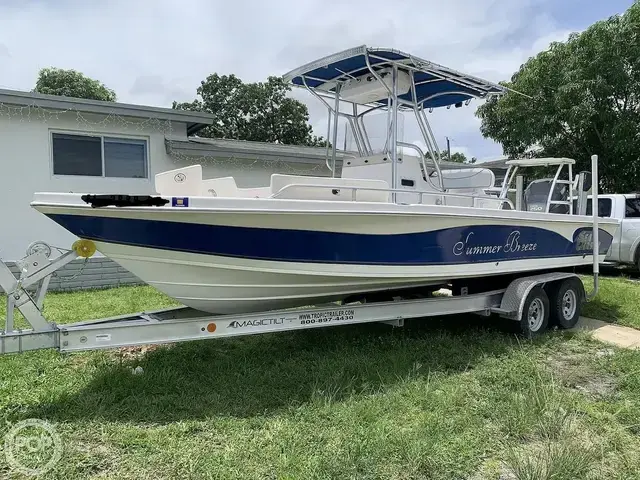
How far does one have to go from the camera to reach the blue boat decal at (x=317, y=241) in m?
3.61

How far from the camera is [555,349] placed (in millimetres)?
5266

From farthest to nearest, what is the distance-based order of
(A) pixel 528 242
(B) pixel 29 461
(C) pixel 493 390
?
(A) pixel 528 242, (C) pixel 493 390, (B) pixel 29 461

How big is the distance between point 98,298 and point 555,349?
6.13 metres

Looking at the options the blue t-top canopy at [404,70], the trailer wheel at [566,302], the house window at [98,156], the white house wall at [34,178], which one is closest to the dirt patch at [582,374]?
the trailer wheel at [566,302]

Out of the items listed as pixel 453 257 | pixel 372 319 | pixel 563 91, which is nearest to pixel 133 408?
pixel 372 319

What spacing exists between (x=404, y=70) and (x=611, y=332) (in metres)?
3.88

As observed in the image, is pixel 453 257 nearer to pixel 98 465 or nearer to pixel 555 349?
pixel 555 349

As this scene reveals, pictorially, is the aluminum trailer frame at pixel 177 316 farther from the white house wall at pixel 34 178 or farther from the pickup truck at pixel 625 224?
the pickup truck at pixel 625 224

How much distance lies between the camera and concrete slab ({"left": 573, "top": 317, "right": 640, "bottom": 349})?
559 cm

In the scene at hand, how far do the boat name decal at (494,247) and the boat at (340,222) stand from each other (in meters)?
0.02

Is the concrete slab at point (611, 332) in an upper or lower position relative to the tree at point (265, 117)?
lower

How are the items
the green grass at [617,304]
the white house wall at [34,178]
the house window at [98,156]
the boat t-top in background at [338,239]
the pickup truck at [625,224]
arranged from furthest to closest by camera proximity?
the pickup truck at [625,224]
the house window at [98,156]
the white house wall at [34,178]
the green grass at [617,304]
the boat t-top in background at [338,239]

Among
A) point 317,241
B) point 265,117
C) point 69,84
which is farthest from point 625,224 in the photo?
point 69,84

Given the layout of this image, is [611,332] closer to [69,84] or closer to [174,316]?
[174,316]
